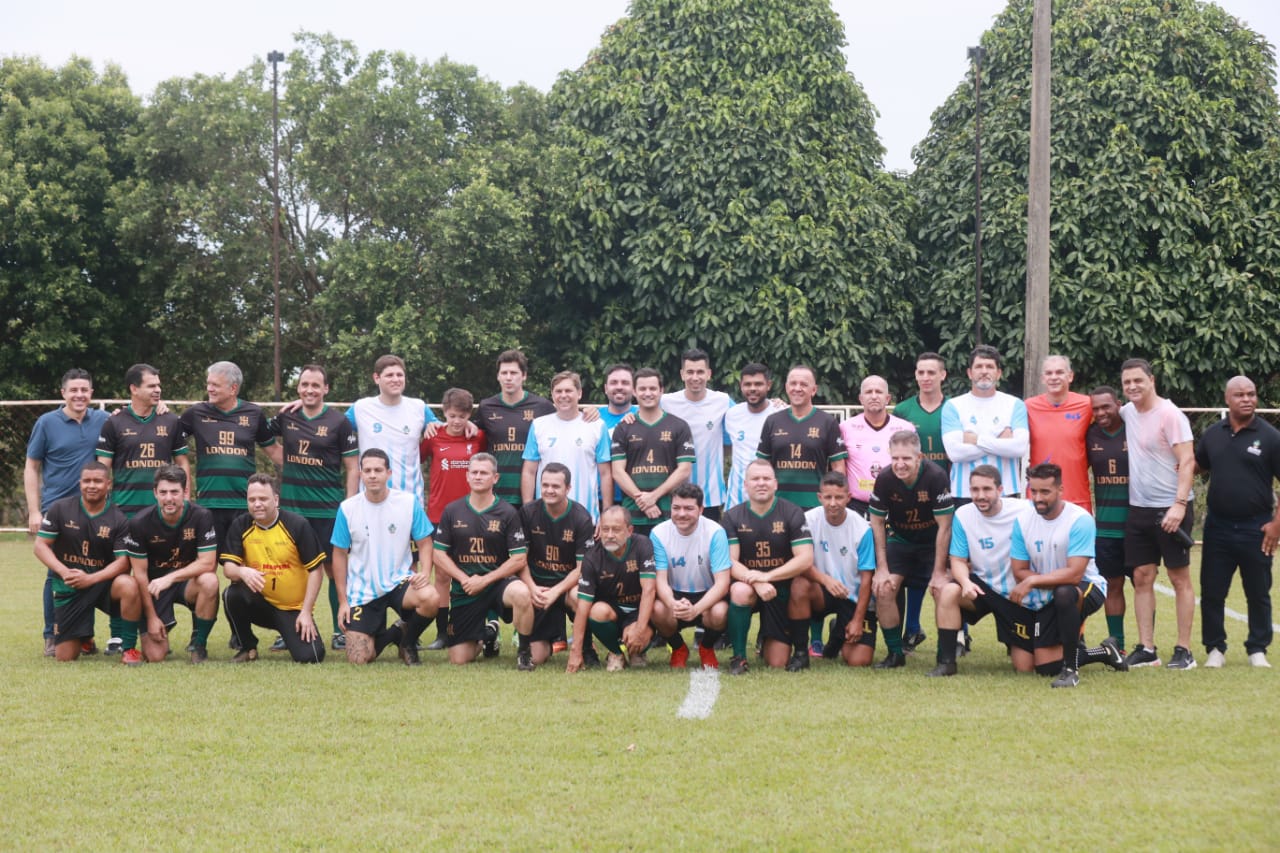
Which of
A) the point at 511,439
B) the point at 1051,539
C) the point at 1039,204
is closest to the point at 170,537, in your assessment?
the point at 511,439

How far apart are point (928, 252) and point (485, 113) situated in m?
8.39

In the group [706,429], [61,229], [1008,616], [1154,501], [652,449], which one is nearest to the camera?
[1008,616]

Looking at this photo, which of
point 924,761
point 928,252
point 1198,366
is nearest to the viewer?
point 924,761

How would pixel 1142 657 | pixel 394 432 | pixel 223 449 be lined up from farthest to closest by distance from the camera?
pixel 394 432, pixel 223 449, pixel 1142 657

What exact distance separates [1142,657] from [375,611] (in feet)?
16.0

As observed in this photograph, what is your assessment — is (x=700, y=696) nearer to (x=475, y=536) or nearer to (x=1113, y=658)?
(x=475, y=536)

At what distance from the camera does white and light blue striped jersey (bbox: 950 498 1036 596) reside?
24.2 ft

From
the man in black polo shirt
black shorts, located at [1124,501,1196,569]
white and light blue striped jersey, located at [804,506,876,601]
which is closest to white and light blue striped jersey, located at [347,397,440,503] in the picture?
white and light blue striped jersey, located at [804,506,876,601]

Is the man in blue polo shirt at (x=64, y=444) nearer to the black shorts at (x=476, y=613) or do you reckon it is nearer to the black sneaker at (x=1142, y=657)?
the black shorts at (x=476, y=613)

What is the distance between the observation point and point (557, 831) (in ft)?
14.2

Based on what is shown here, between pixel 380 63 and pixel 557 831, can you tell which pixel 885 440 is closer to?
pixel 557 831

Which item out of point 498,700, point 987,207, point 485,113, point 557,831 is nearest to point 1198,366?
point 987,207

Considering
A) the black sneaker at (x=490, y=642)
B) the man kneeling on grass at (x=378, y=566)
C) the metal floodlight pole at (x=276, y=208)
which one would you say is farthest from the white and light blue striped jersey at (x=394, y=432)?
the metal floodlight pole at (x=276, y=208)

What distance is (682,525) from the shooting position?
24.8 ft
